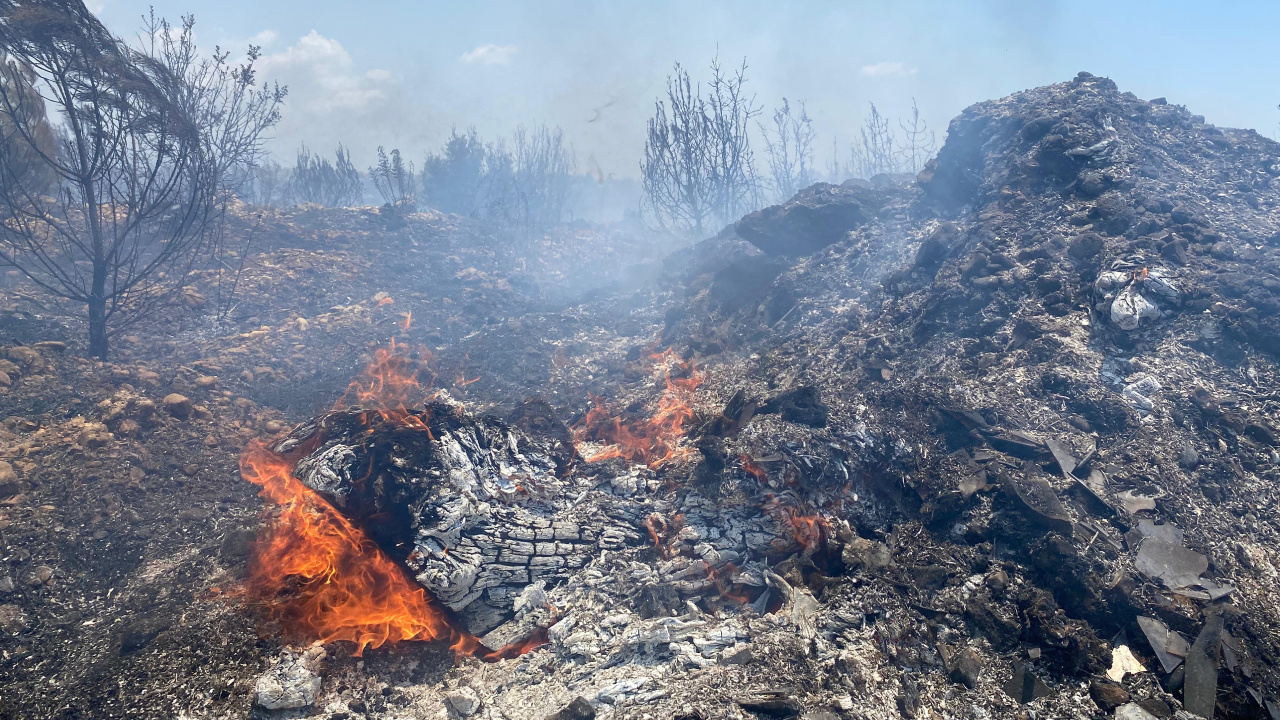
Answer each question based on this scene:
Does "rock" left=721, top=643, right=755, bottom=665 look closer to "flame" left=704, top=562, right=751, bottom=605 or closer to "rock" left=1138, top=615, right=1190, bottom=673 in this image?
"flame" left=704, top=562, right=751, bottom=605

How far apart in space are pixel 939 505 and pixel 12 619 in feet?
35.2

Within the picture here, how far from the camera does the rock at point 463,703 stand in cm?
506

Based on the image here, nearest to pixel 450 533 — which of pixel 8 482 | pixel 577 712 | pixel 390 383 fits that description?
pixel 577 712

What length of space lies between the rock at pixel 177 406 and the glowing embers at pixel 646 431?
24.3 ft

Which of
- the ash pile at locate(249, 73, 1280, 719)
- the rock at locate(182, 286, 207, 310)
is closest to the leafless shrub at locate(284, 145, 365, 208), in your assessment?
the rock at locate(182, 286, 207, 310)

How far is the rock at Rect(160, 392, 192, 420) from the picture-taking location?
31.3ft

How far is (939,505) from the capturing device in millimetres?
6719

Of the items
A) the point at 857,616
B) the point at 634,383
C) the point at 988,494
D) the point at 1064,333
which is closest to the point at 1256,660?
the point at 988,494

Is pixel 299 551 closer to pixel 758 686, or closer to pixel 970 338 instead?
pixel 758 686

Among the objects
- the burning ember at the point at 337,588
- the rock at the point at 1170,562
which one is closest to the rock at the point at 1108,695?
the rock at the point at 1170,562

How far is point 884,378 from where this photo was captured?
33.0 feet

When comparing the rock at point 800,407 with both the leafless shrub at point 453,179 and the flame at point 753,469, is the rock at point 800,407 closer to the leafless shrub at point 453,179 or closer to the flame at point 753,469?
the flame at point 753,469

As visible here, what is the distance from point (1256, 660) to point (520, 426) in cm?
975

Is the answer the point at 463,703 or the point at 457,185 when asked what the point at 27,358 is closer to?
the point at 463,703
